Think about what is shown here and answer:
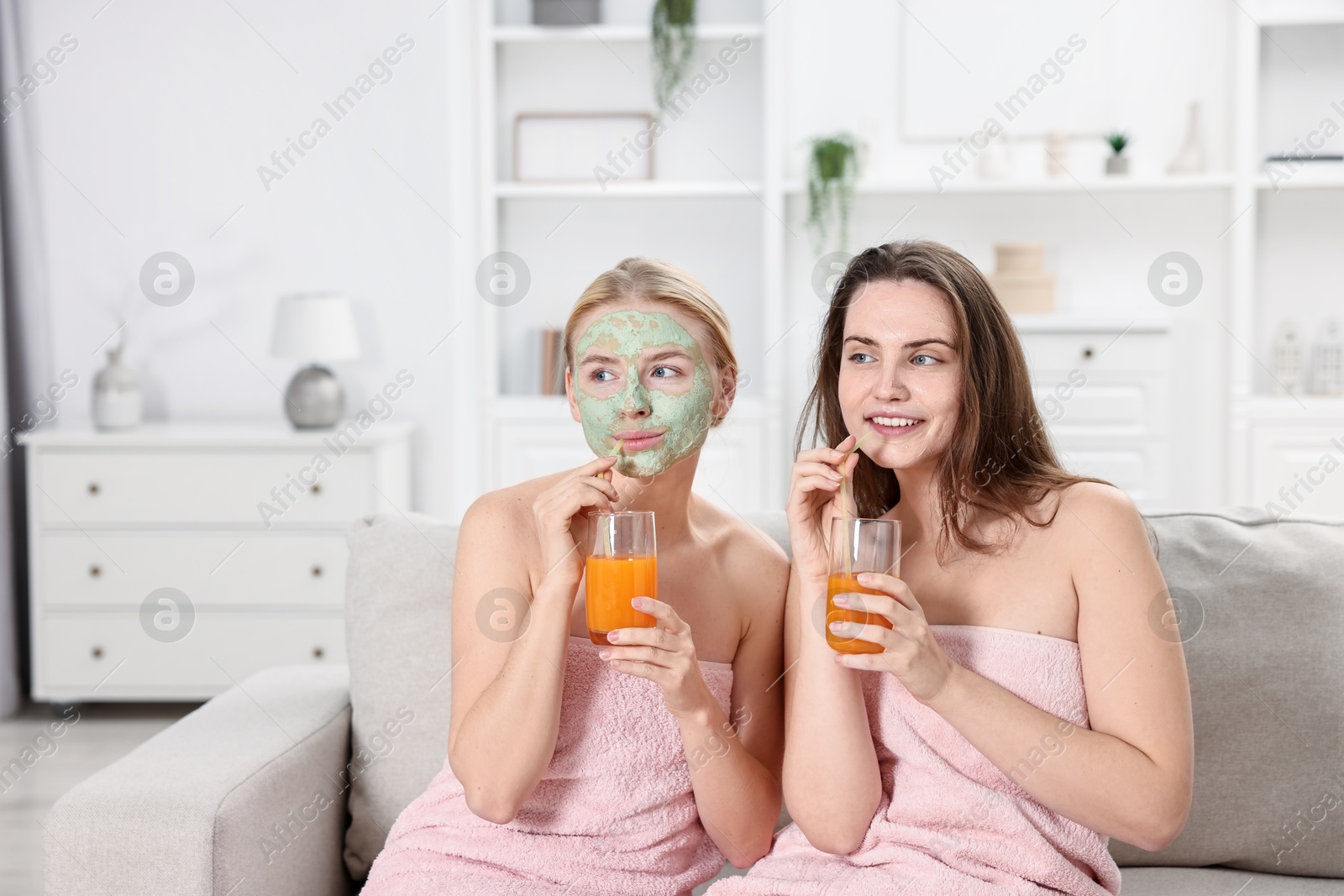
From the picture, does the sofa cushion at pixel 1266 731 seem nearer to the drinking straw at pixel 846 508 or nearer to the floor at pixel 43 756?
the drinking straw at pixel 846 508

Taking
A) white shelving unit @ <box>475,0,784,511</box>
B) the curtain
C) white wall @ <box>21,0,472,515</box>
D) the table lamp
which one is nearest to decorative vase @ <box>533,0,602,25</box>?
white shelving unit @ <box>475,0,784,511</box>

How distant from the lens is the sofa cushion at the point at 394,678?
6.01 ft

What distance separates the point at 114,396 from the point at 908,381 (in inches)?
135

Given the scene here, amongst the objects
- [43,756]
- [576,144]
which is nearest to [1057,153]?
[576,144]

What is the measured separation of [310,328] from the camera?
160 inches

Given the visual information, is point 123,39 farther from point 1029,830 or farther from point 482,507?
point 1029,830

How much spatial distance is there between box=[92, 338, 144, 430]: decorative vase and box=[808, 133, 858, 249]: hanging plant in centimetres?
256

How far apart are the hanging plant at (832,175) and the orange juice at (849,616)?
10.5 ft

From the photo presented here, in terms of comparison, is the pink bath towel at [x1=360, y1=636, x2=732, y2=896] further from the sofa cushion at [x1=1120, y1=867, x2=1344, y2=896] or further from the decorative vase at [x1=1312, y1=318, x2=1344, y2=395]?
the decorative vase at [x1=1312, y1=318, x2=1344, y2=395]

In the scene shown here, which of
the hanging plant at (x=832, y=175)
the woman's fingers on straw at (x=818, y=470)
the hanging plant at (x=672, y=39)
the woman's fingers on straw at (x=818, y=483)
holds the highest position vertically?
the hanging plant at (x=672, y=39)

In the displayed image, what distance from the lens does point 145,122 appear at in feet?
14.6

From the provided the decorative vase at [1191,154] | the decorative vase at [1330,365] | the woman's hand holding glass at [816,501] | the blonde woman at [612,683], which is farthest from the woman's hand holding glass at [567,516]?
the decorative vase at [1330,365]

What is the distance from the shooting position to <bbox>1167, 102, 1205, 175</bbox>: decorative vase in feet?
14.1

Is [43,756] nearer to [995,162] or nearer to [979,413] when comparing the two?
[979,413]
